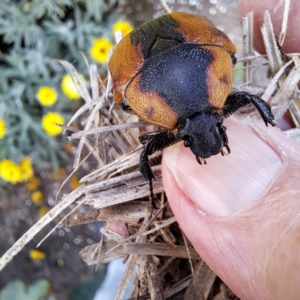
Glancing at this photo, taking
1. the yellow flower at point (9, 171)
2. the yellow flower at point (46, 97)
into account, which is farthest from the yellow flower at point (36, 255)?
the yellow flower at point (46, 97)

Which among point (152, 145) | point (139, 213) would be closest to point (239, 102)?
point (152, 145)

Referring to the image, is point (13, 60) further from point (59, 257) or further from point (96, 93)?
point (59, 257)

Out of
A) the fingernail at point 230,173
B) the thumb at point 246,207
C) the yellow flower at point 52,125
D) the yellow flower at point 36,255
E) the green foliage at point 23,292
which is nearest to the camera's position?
the thumb at point 246,207

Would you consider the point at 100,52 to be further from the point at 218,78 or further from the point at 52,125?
the point at 218,78

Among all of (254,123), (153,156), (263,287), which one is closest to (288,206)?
(263,287)

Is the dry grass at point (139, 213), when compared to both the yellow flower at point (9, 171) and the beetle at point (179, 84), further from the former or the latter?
the yellow flower at point (9, 171)

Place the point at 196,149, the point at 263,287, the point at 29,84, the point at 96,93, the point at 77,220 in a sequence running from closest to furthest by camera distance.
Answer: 1. the point at 263,287
2. the point at 196,149
3. the point at 77,220
4. the point at 96,93
5. the point at 29,84

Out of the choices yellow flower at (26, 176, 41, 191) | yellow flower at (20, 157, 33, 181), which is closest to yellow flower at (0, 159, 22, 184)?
yellow flower at (20, 157, 33, 181)
